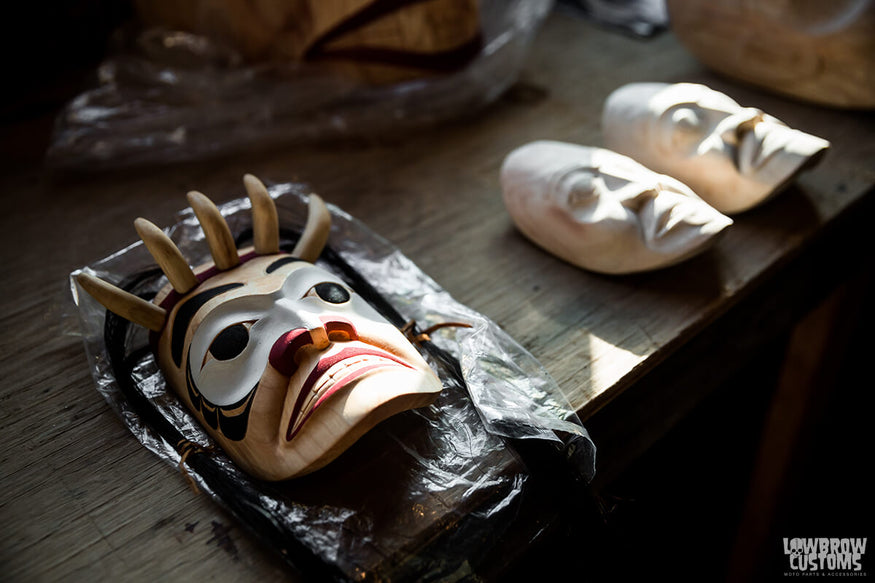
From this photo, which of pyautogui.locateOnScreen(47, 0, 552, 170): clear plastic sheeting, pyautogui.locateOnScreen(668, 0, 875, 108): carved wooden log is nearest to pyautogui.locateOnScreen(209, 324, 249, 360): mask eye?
pyautogui.locateOnScreen(47, 0, 552, 170): clear plastic sheeting

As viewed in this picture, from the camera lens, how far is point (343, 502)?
66cm

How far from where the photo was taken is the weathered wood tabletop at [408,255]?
2.19ft

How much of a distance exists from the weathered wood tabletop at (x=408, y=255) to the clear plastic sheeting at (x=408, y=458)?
4cm

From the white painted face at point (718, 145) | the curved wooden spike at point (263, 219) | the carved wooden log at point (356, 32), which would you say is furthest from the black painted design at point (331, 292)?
the carved wooden log at point (356, 32)

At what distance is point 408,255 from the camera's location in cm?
101

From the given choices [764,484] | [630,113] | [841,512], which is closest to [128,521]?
[630,113]

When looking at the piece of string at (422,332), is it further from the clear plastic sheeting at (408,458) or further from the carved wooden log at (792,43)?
the carved wooden log at (792,43)

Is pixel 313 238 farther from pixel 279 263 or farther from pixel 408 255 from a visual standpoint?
pixel 408 255

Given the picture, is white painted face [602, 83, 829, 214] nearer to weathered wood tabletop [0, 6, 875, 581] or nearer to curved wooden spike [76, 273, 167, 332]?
weathered wood tabletop [0, 6, 875, 581]

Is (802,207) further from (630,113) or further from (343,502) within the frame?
(343,502)

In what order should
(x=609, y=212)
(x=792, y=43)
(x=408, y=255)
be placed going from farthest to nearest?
(x=792, y=43)
(x=408, y=255)
(x=609, y=212)

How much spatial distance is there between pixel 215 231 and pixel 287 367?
0.64 feet

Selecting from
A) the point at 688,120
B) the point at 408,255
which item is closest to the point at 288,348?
the point at 408,255

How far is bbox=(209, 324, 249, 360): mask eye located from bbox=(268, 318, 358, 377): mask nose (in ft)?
0.12
